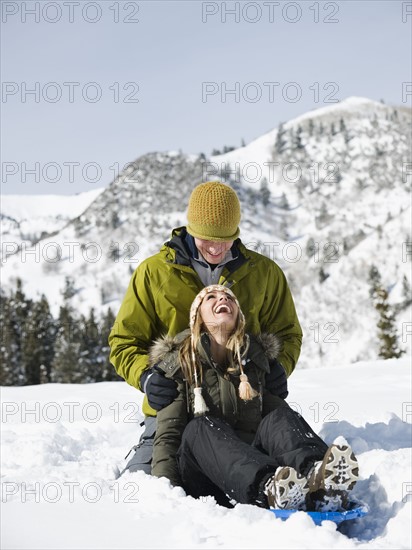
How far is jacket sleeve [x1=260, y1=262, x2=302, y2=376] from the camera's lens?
5.43 meters

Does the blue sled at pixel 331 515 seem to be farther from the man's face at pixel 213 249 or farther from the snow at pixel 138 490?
the man's face at pixel 213 249

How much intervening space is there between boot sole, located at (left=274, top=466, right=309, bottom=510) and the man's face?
6.91 feet

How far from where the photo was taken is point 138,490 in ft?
12.5

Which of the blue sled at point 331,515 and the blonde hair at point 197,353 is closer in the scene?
the blue sled at point 331,515

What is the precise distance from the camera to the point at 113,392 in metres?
9.85

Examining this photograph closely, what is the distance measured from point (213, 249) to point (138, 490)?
2023mm

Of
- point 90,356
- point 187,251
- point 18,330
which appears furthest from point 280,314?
point 18,330

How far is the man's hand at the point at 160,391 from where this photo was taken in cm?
453

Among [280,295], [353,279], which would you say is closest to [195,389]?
[280,295]

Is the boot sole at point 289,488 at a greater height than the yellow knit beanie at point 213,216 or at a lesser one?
lesser

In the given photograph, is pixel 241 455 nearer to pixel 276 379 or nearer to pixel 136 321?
pixel 276 379

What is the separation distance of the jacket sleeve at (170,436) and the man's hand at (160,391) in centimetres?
4

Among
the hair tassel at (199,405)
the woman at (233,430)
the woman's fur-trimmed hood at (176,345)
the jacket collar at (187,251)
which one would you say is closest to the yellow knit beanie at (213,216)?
the jacket collar at (187,251)

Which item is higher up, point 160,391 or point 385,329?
point 160,391
